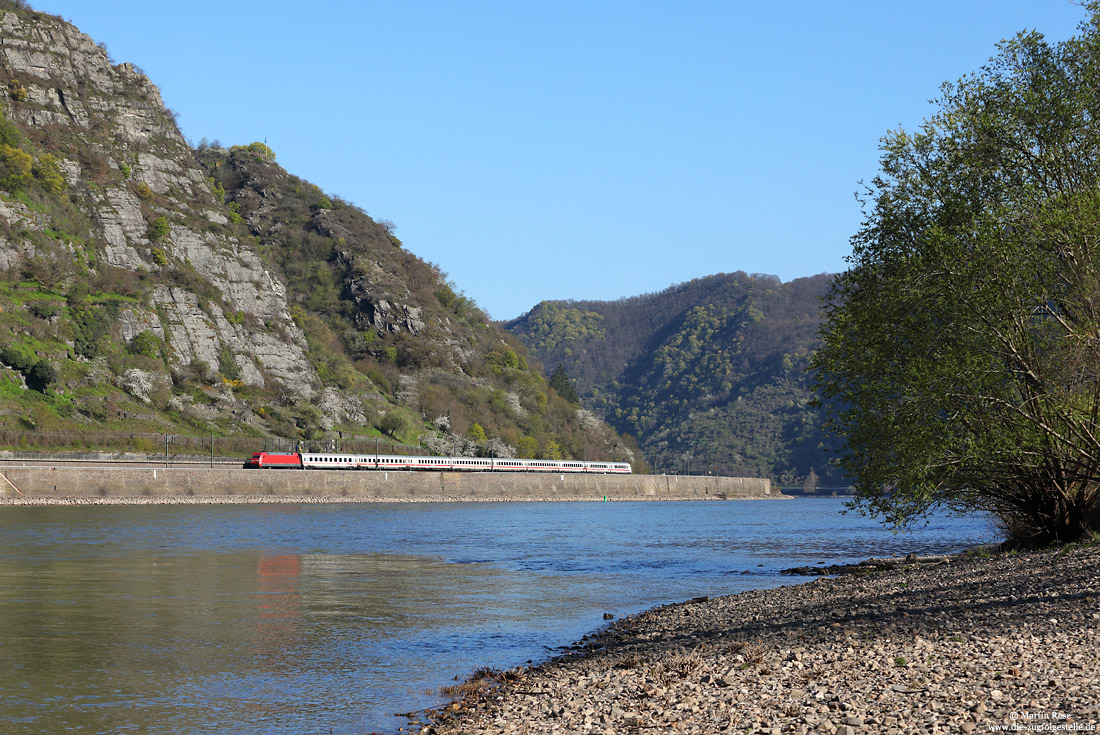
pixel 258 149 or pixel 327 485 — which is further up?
pixel 258 149

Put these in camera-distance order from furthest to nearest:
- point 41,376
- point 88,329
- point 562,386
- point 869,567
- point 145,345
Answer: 1. point 562,386
2. point 145,345
3. point 88,329
4. point 41,376
5. point 869,567

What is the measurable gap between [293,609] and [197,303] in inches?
4231

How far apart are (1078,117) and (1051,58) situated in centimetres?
201

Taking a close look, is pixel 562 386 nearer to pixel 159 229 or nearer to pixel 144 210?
pixel 159 229

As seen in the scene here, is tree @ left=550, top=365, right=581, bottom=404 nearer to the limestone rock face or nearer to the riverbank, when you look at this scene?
the limestone rock face

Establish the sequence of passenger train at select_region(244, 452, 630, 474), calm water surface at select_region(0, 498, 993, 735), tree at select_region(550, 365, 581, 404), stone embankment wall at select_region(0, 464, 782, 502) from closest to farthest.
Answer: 1. calm water surface at select_region(0, 498, 993, 735)
2. stone embankment wall at select_region(0, 464, 782, 502)
3. passenger train at select_region(244, 452, 630, 474)
4. tree at select_region(550, 365, 581, 404)

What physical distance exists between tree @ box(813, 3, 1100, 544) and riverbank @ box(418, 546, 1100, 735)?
3.65 metres

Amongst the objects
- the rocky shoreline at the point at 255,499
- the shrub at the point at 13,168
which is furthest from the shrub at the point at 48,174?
the rocky shoreline at the point at 255,499

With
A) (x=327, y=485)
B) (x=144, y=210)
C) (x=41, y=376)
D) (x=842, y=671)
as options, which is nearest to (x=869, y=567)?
A: (x=842, y=671)

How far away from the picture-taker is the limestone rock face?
389ft

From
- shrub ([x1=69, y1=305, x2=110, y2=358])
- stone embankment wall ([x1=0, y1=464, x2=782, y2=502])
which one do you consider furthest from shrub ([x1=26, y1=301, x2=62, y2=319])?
stone embankment wall ([x1=0, y1=464, x2=782, y2=502])

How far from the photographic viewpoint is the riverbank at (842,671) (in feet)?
31.6

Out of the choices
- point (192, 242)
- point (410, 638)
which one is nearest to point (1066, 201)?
Result: point (410, 638)

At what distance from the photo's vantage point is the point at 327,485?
97875 mm
